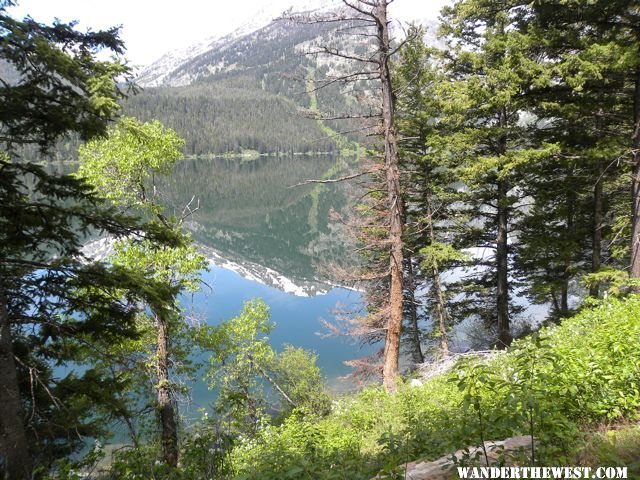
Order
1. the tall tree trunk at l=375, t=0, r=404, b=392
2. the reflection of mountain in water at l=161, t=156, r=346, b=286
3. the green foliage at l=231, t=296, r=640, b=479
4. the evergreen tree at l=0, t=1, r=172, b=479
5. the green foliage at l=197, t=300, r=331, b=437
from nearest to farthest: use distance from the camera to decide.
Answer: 1. the green foliage at l=231, t=296, r=640, b=479
2. the evergreen tree at l=0, t=1, r=172, b=479
3. the tall tree trunk at l=375, t=0, r=404, b=392
4. the green foliage at l=197, t=300, r=331, b=437
5. the reflection of mountain in water at l=161, t=156, r=346, b=286

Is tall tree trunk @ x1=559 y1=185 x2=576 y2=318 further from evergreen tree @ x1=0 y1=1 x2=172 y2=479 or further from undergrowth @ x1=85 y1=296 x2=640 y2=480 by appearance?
evergreen tree @ x1=0 y1=1 x2=172 y2=479

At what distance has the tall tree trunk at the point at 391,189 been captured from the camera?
907 cm

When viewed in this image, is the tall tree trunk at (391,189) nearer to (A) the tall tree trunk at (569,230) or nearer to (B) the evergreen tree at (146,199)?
(B) the evergreen tree at (146,199)

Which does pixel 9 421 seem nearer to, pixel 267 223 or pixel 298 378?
pixel 298 378

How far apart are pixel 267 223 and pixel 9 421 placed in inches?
2890

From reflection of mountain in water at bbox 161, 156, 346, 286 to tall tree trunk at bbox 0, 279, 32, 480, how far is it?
25319 mm

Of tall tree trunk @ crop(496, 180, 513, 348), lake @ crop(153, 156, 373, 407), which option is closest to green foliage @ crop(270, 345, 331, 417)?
lake @ crop(153, 156, 373, 407)

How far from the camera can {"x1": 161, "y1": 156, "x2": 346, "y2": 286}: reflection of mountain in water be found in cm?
5409

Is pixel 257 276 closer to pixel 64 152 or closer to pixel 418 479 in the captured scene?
pixel 418 479

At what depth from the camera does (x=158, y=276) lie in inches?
442

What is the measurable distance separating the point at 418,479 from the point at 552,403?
68.1 inches

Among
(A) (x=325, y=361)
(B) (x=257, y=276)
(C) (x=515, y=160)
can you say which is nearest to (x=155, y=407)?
(C) (x=515, y=160)

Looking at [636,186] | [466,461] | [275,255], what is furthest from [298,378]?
[275,255]

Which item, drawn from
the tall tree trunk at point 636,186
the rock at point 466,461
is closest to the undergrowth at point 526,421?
the rock at point 466,461
